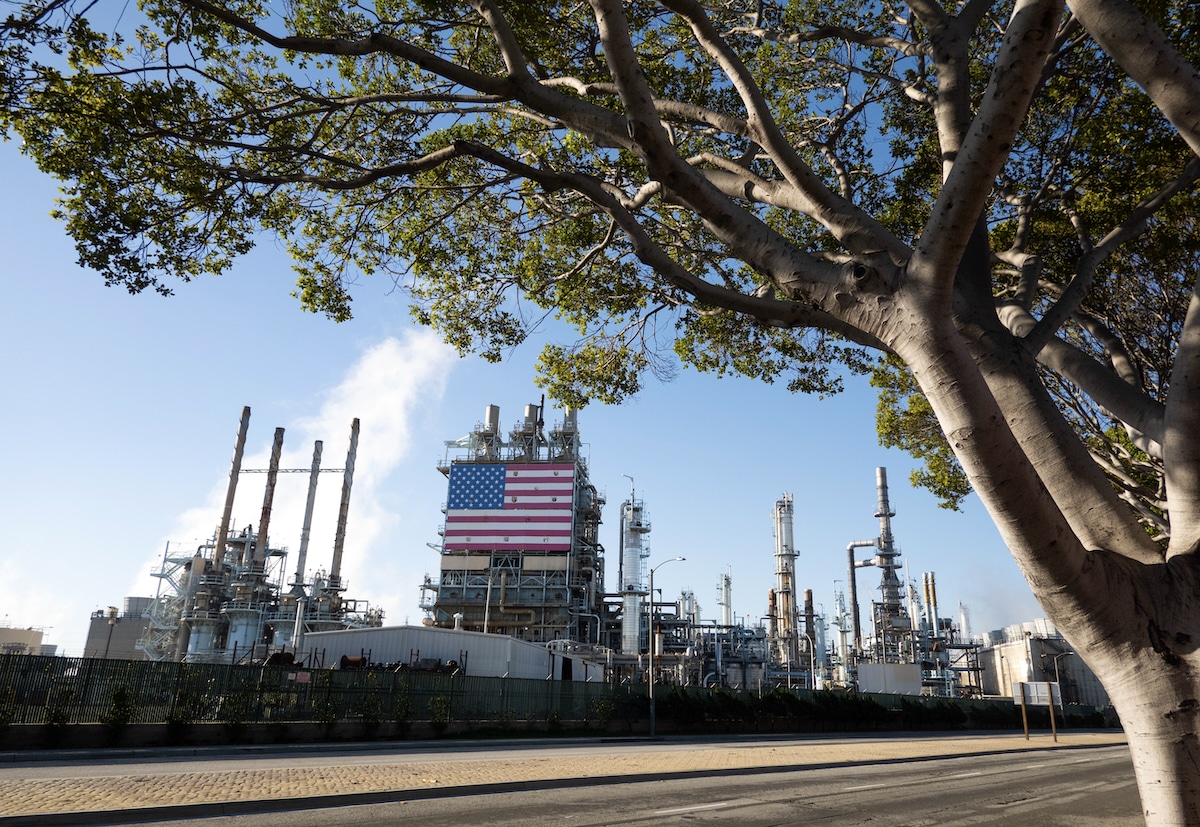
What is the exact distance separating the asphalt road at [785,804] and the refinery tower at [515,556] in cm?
5355

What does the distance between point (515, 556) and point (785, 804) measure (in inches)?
2395

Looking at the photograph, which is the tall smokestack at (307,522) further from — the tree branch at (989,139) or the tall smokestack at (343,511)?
the tree branch at (989,139)

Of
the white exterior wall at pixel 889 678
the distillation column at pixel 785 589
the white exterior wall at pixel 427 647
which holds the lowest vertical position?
the white exterior wall at pixel 889 678

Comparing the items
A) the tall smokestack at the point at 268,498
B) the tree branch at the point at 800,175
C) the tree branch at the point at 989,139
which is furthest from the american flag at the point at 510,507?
the tree branch at the point at 989,139

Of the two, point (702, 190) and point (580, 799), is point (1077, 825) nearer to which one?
point (580, 799)

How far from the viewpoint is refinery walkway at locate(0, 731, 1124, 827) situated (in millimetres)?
9133

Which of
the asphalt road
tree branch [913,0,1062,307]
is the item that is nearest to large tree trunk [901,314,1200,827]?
tree branch [913,0,1062,307]

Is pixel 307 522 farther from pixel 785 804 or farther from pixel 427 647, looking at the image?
pixel 785 804

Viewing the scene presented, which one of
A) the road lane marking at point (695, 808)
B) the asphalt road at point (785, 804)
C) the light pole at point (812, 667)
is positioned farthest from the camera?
the light pole at point (812, 667)

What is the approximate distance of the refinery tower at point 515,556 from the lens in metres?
68.8

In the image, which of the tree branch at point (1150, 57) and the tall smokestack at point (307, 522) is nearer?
the tree branch at point (1150, 57)

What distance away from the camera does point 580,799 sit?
11.0 m

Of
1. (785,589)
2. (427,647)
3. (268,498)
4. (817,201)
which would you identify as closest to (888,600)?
(785,589)

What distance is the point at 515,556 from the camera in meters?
70.2
